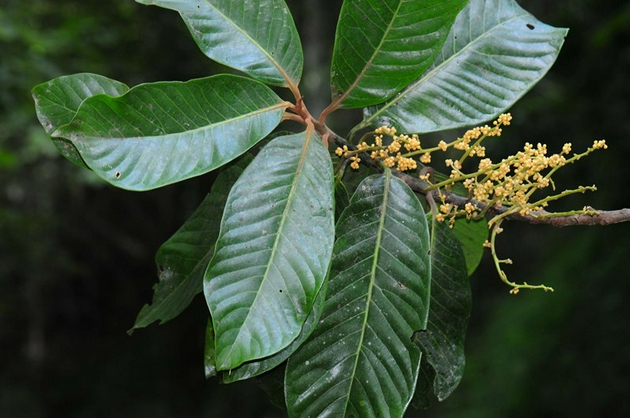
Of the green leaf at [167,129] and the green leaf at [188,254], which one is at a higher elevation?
the green leaf at [167,129]

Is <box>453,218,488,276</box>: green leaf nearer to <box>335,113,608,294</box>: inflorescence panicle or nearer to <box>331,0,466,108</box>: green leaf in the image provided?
<box>335,113,608,294</box>: inflorescence panicle

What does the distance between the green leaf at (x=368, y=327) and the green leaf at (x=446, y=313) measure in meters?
0.13

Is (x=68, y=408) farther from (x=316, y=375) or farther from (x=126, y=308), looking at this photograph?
(x=316, y=375)

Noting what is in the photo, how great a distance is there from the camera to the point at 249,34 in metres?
0.92

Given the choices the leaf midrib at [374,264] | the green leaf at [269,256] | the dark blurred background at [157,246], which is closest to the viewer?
the green leaf at [269,256]

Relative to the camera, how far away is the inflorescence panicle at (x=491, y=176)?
876 mm

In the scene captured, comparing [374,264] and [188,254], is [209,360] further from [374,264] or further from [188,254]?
[374,264]

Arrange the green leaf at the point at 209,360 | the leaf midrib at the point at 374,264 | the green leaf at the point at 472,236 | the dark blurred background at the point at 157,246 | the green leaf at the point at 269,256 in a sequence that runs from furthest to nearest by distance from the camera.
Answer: the dark blurred background at the point at 157,246
the green leaf at the point at 472,236
the green leaf at the point at 209,360
the leaf midrib at the point at 374,264
the green leaf at the point at 269,256

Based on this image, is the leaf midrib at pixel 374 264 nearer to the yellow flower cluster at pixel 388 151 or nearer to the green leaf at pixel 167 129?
the yellow flower cluster at pixel 388 151

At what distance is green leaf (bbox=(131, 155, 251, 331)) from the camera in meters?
1.05

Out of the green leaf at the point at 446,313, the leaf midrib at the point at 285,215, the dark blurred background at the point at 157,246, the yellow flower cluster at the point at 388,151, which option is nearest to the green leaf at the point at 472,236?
the green leaf at the point at 446,313

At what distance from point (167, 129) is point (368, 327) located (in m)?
0.36

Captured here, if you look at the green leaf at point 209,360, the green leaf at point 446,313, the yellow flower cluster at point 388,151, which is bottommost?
the green leaf at point 209,360

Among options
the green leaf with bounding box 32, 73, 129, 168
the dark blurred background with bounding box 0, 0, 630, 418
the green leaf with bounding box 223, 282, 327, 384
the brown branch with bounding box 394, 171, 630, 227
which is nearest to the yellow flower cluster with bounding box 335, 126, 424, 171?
the brown branch with bounding box 394, 171, 630, 227
